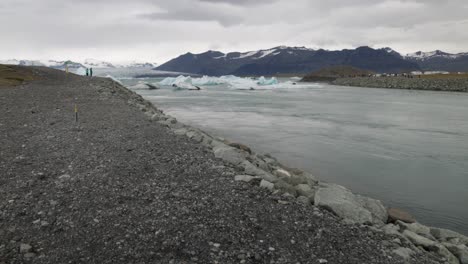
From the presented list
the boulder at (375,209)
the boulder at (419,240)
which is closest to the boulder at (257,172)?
the boulder at (375,209)

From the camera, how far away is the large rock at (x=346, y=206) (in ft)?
18.3

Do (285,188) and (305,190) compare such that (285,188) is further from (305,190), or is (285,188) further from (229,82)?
(229,82)

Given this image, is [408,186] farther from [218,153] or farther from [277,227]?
[277,227]

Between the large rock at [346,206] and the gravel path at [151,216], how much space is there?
213 millimetres

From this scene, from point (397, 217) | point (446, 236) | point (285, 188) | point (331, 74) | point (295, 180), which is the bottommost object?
point (446, 236)

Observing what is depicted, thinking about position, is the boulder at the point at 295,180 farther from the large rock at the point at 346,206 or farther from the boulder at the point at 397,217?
the boulder at the point at 397,217

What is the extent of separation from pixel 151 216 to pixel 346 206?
3.01m

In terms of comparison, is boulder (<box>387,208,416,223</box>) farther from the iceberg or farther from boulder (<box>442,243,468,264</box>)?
the iceberg

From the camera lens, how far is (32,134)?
10102mm

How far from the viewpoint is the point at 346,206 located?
18.9ft

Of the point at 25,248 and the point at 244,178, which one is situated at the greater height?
the point at 244,178

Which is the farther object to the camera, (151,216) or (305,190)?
(305,190)

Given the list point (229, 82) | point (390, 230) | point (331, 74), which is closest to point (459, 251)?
point (390, 230)

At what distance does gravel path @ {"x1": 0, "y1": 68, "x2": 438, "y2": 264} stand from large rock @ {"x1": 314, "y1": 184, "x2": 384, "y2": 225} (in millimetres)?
213
